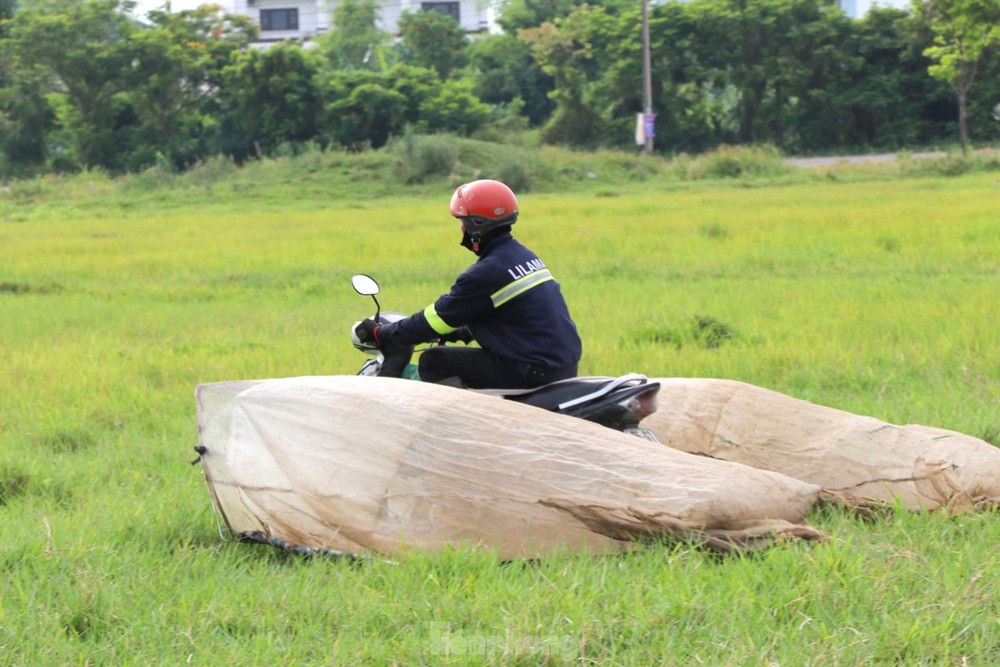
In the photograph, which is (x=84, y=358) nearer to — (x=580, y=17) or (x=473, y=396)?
(x=473, y=396)

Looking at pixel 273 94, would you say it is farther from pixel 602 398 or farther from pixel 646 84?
pixel 602 398

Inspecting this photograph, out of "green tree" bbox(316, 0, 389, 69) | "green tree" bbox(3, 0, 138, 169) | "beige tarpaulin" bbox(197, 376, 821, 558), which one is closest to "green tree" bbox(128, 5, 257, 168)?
"green tree" bbox(3, 0, 138, 169)

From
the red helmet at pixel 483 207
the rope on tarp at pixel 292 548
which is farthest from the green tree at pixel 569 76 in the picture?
the rope on tarp at pixel 292 548

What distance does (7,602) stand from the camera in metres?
3.11

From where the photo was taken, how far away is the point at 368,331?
419 cm

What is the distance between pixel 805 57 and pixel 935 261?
2845 cm

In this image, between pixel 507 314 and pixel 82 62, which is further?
pixel 82 62

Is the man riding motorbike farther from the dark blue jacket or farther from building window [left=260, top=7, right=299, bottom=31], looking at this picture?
building window [left=260, top=7, right=299, bottom=31]

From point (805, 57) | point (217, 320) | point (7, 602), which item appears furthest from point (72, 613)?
point (805, 57)

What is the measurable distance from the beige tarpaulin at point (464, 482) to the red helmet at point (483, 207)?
697 mm

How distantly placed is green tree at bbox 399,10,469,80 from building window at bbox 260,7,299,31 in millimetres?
18808

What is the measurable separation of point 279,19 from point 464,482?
60658 millimetres

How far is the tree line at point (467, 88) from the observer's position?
35094 millimetres

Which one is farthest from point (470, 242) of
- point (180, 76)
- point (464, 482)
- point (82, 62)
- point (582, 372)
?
point (180, 76)
